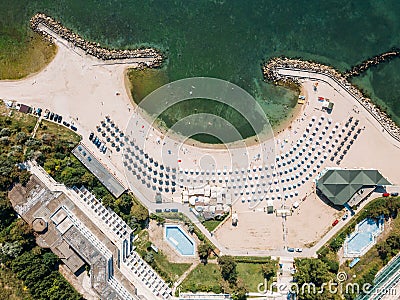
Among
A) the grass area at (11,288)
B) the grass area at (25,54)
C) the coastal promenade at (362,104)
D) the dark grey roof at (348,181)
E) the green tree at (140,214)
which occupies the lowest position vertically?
the grass area at (11,288)

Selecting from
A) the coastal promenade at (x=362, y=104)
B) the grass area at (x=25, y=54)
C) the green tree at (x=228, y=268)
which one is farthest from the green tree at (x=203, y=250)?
the grass area at (x=25, y=54)

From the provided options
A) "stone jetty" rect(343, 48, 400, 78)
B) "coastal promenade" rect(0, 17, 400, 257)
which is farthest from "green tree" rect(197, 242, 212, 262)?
"stone jetty" rect(343, 48, 400, 78)

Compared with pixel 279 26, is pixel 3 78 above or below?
below

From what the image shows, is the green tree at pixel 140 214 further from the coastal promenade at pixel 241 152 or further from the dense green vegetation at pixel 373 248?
the dense green vegetation at pixel 373 248

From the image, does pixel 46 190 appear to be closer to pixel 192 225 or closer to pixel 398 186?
pixel 192 225

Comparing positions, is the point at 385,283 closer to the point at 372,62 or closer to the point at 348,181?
the point at 348,181

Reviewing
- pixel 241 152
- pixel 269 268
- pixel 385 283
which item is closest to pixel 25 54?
pixel 241 152

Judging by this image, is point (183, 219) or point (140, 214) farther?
point (183, 219)

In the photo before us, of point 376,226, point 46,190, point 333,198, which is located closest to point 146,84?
point 46,190
